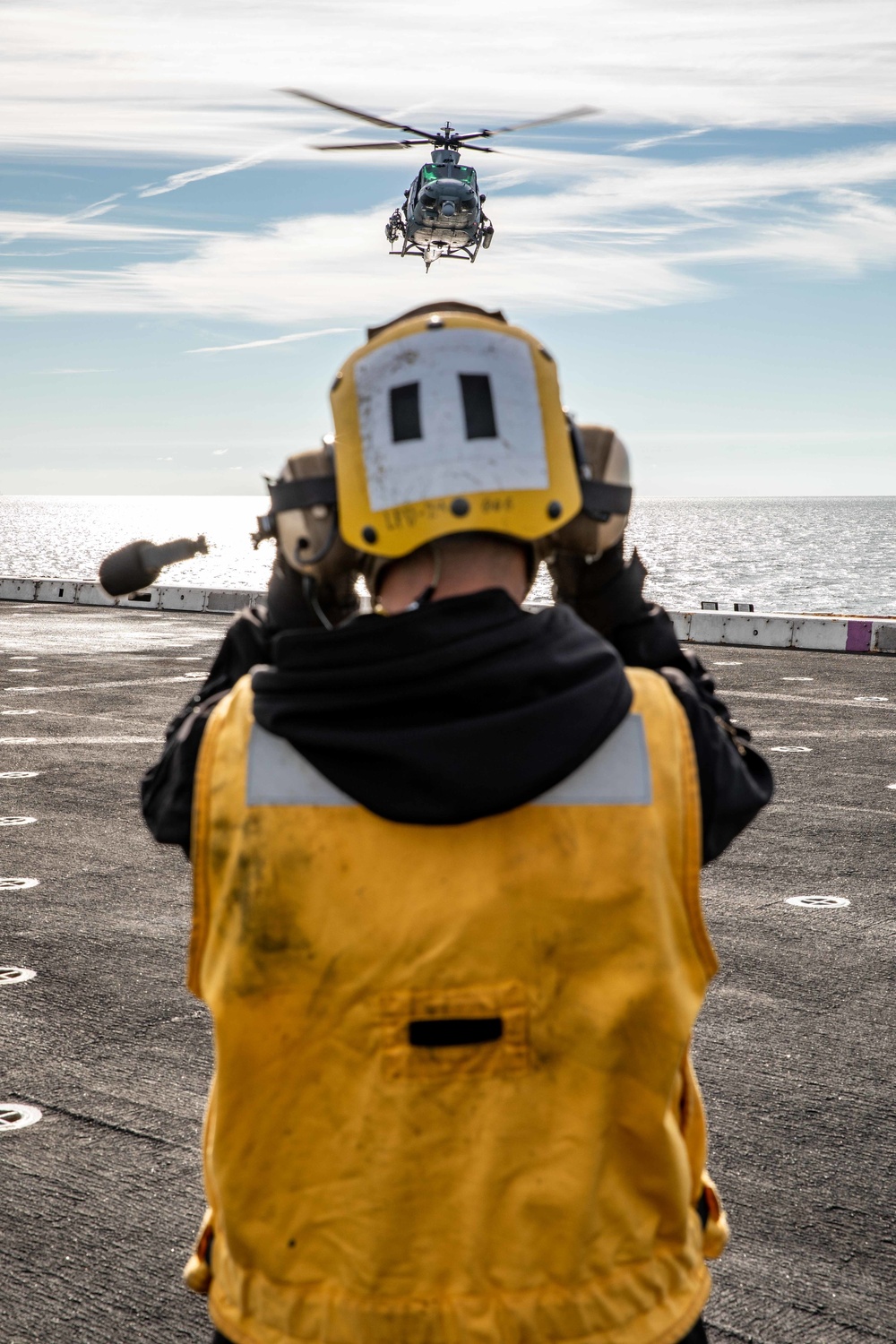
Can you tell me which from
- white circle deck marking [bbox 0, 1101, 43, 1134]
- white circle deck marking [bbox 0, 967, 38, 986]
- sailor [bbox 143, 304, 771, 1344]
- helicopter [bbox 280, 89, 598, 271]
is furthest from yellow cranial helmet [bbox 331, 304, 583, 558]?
helicopter [bbox 280, 89, 598, 271]

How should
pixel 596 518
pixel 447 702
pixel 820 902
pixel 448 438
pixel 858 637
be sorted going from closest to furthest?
pixel 447 702, pixel 448 438, pixel 596 518, pixel 820 902, pixel 858 637

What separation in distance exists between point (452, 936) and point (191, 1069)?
10.6 ft

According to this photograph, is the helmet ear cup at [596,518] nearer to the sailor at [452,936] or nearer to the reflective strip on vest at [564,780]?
the sailor at [452,936]

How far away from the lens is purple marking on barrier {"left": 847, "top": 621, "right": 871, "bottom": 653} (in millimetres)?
18281

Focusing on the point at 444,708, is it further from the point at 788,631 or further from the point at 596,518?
the point at 788,631

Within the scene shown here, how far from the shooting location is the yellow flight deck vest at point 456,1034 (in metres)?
1.61

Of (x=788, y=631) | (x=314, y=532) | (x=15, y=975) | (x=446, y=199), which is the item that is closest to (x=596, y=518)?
(x=314, y=532)

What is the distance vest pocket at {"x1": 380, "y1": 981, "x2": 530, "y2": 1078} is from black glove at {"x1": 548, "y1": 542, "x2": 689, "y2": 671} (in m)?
0.56

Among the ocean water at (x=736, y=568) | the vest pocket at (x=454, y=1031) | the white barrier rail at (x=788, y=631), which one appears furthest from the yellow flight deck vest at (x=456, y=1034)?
the ocean water at (x=736, y=568)

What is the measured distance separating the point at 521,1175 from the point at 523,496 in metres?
0.86

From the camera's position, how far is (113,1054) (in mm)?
4625

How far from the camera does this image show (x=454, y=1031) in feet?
5.29

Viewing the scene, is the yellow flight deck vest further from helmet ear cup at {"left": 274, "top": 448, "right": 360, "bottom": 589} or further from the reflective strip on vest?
helmet ear cup at {"left": 274, "top": 448, "right": 360, "bottom": 589}

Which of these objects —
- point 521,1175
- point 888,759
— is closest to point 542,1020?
point 521,1175
